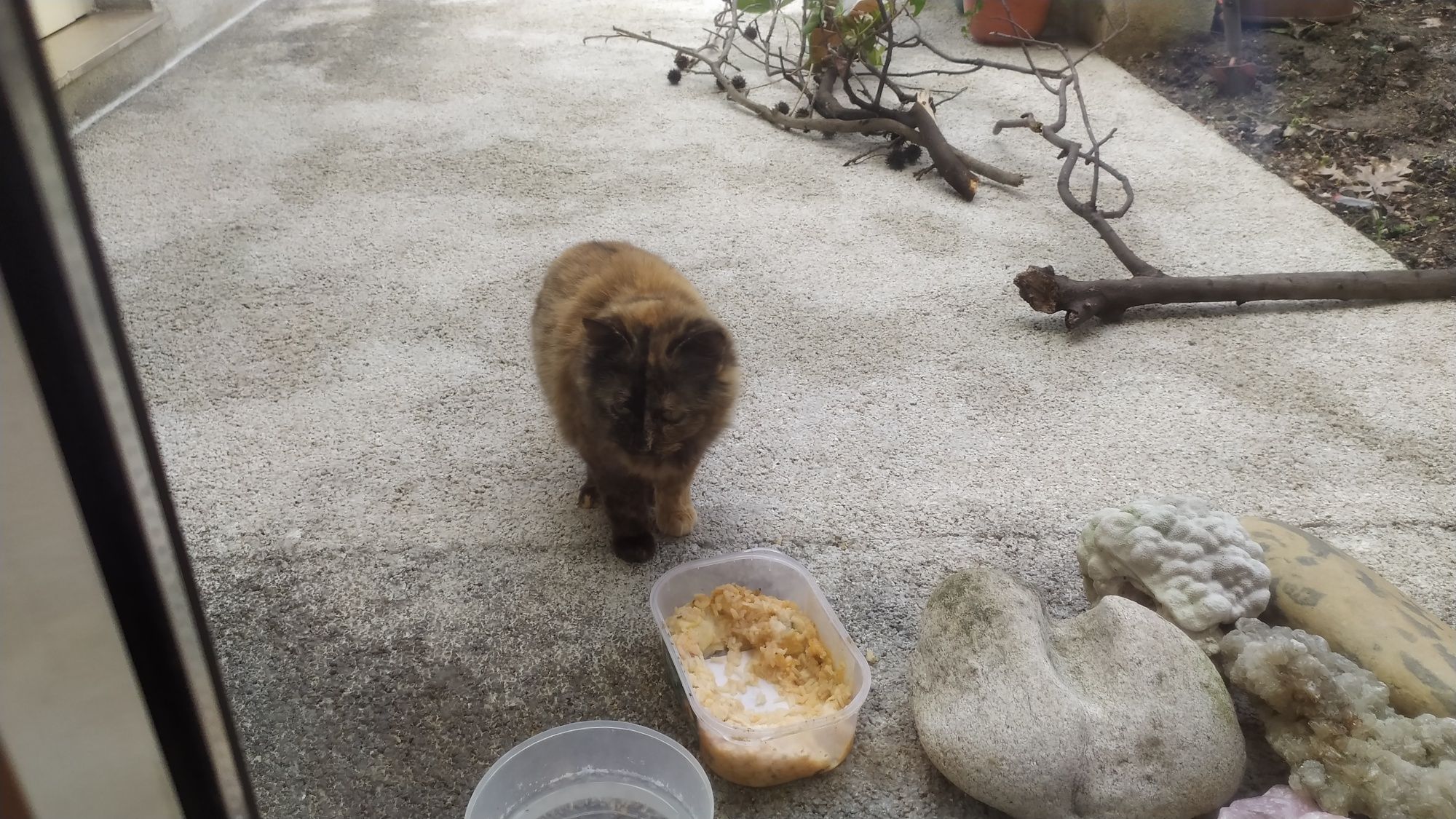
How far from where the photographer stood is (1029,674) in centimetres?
154

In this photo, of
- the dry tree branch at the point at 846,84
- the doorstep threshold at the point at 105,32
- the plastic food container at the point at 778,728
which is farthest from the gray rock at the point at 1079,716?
the dry tree branch at the point at 846,84

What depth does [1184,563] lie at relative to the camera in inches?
67.4

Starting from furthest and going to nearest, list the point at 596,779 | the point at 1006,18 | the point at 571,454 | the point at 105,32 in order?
the point at 1006,18, the point at 105,32, the point at 571,454, the point at 596,779

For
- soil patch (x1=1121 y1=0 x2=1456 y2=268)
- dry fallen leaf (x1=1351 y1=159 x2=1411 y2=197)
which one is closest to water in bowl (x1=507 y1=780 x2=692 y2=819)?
soil patch (x1=1121 y1=0 x2=1456 y2=268)

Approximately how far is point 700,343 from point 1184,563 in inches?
38.6

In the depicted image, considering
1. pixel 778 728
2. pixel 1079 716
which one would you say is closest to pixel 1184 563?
pixel 1079 716

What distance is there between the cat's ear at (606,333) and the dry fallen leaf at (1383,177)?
8.72ft

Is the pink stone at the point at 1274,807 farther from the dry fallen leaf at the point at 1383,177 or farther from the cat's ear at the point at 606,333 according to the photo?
the dry fallen leaf at the point at 1383,177

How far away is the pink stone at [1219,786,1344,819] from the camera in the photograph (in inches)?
56.2

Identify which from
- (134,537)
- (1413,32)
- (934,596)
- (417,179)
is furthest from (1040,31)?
(134,537)

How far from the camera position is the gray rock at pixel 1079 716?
1450 millimetres

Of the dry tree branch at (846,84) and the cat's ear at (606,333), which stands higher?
the cat's ear at (606,333)

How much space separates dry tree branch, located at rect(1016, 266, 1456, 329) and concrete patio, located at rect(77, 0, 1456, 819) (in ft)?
0.23

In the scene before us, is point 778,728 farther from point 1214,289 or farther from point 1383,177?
point 1383,177
